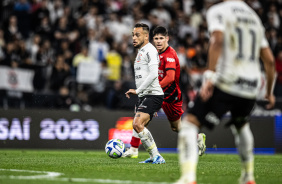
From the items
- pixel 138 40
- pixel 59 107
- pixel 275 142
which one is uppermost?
pixel 138 40

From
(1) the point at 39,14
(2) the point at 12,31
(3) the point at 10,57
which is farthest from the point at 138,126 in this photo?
(1) the point at 39,14

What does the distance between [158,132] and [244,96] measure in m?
10.4

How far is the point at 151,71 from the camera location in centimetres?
1022

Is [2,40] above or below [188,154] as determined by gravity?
above

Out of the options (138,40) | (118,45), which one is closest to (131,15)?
(118,45)

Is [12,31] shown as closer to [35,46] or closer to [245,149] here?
[35,46]

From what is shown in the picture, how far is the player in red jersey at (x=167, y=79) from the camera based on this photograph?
1065 centimetres

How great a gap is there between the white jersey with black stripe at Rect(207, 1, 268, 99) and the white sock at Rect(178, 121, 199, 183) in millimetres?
582

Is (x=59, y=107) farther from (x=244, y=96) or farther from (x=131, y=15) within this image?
(x=244, y=96)

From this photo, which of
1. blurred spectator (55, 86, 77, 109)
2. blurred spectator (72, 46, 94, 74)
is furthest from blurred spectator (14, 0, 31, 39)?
blurred spectator (55, 86, 77, 109)

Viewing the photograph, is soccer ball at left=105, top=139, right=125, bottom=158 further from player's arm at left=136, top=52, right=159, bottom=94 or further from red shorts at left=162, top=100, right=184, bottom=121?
player's arm at left=136, top=52, right=159, bottom=94

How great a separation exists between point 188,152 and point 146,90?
4717mm

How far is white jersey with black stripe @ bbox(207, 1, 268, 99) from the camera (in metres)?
5.98

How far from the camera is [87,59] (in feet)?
60.0
